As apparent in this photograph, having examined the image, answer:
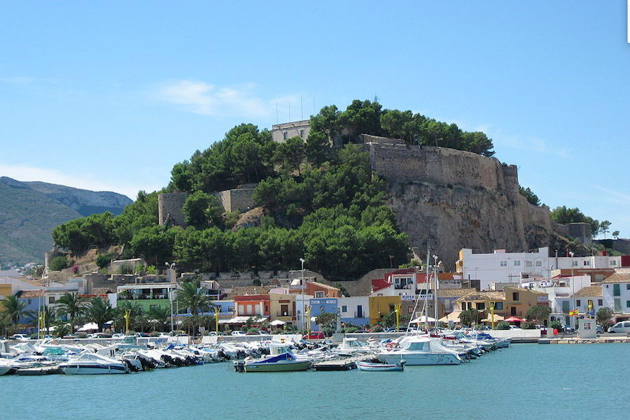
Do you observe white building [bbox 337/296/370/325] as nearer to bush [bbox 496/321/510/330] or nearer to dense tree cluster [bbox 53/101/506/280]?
bush [bbox 496/321/510/330]

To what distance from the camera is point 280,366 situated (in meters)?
45.8

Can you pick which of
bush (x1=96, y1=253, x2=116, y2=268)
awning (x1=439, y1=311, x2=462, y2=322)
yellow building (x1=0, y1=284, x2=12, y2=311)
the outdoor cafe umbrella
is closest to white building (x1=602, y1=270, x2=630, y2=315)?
the outdoor cafe umbrella

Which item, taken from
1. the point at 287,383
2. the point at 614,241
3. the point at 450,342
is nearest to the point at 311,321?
the point at 450,342

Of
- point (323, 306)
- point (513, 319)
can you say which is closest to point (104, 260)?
point (323, 306)

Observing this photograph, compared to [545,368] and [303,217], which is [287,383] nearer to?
[545,368]

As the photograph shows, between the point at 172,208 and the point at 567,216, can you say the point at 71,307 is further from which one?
the point at 567,216

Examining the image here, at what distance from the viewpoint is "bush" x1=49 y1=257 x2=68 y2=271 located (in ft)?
294

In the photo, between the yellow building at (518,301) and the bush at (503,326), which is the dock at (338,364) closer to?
the bush at (503,326)

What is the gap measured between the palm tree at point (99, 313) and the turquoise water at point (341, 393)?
15.5m

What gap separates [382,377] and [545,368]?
26.0 ft

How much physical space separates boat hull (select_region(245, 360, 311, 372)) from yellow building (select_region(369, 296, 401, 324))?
1979 cm

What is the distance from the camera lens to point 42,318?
208ft

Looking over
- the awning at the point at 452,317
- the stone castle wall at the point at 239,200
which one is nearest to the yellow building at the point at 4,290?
the stone castle wall at the point at 239,200

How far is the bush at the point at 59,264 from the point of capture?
294 ft
